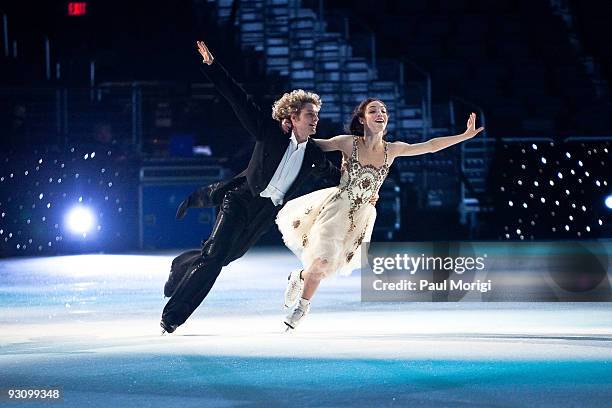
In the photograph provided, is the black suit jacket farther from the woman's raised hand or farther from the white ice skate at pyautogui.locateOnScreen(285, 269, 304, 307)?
the woman's raised hand

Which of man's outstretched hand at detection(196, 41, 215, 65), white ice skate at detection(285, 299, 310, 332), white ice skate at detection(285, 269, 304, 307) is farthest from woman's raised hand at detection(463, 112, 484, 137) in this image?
man's outstretched hand at detection(196, 41, 215, 65)

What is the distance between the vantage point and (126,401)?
15.1 ft

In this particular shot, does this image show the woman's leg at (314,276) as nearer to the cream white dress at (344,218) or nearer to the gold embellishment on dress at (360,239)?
the cream white dress at (344,218)

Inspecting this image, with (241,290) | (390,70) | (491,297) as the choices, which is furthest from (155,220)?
(491,297)

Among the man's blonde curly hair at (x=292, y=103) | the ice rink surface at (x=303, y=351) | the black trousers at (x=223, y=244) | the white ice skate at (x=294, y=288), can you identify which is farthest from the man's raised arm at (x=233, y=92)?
the ice rink surface at (x=303, y=351)

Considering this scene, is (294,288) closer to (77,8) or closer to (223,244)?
(223,244)

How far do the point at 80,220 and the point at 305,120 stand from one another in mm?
9125

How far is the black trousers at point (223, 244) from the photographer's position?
6.79 meters

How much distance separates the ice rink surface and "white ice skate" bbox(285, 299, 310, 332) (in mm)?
60

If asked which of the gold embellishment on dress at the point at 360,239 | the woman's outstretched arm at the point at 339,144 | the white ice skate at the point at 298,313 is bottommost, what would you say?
the white ice skate at the point at 298,313

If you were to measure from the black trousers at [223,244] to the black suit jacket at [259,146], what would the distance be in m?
0.09

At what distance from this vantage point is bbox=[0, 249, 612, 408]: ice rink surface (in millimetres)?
4762

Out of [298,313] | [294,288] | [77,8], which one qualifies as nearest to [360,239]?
[294,288]

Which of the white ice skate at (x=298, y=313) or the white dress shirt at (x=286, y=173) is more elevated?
the white dress shirt at (x=286, y=173)
